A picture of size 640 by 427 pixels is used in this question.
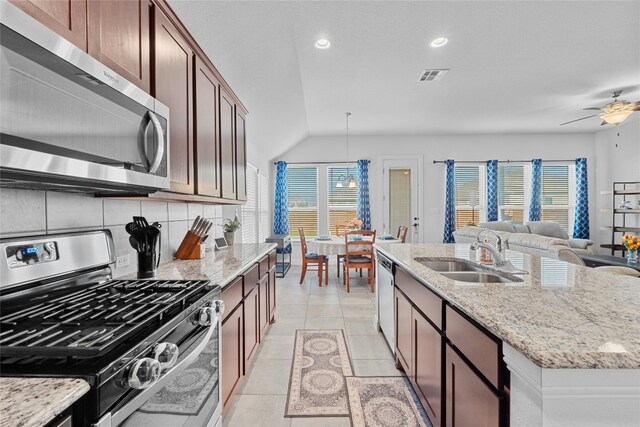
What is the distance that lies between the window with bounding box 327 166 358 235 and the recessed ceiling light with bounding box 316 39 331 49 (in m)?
3.84

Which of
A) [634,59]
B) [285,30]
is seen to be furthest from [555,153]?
[285,30]

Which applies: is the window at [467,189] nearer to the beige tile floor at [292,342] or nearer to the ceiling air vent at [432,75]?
the beige tile floor at [292,342]

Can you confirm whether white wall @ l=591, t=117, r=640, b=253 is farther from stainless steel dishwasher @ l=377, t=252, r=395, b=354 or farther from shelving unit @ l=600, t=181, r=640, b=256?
stainless steel dishwasher @ l=377, t=252, r=395, b=354

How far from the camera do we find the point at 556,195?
6.95 m

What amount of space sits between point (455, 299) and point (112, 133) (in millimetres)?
1404

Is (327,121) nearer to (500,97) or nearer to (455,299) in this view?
(500,97)

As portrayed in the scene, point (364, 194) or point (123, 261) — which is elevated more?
point (364, 194)

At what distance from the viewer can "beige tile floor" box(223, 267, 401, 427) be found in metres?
1.90

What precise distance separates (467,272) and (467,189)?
5552mm

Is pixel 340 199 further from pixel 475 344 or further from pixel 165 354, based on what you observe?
pixel 165 354

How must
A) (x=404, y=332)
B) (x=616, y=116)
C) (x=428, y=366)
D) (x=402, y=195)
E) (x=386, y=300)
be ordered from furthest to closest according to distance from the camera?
(x=402, y=195)
(x=616, y=116)
(x=386, y=300)
(x=404, y=332)
(x=428, y=366)

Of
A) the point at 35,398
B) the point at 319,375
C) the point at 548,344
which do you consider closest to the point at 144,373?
the point at 35,398

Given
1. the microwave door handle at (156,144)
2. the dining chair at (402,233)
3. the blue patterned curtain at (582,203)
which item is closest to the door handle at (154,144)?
the microwave door handle at (156,144)

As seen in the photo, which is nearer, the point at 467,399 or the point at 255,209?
the point at 467,399
